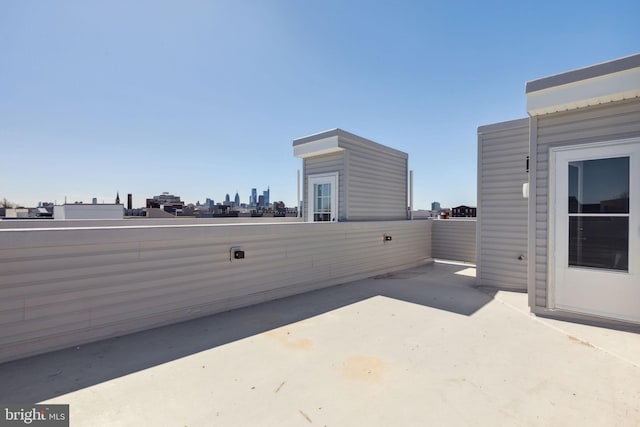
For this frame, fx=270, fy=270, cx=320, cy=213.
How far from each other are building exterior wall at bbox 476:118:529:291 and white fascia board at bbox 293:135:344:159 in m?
2.99

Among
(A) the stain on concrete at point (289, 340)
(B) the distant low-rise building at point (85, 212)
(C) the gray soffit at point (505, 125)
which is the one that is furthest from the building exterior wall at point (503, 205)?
(B) the distant low-rise building at point (85, 212)

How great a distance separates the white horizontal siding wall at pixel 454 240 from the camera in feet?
25.2

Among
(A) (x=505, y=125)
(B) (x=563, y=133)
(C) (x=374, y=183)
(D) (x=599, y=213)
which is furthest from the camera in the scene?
(C) (x=374, y=183)

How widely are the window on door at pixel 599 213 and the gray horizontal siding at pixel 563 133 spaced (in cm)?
27

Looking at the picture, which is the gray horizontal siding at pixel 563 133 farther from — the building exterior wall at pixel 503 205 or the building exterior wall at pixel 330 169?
the building exterior wall at pixel 330 169

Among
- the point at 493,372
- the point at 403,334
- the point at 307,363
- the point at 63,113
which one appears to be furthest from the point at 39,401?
the point at 63,113

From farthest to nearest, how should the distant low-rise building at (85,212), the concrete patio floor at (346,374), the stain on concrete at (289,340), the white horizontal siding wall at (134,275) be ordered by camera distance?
the distant low-rise building at (85,212) → the stain on concrete at (289,340) → the white horizontal siding wall at (134,275) → the concrete patio floor at (346,374)

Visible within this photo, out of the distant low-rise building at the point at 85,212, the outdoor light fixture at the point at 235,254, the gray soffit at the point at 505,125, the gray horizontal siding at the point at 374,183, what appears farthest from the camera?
the distant low-rise building at the point at 85,212

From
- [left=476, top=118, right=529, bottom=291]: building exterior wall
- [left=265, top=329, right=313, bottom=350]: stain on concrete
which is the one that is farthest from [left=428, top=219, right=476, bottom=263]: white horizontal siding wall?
[left=265, top=329, right=313, bottom=350]: stain on concrete

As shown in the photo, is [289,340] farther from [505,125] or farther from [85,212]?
[85,212]

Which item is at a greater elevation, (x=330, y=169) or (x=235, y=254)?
(x=330, y=169)

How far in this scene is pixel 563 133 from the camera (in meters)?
3.52

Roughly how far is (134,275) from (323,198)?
15.0ft

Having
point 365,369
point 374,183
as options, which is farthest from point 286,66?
point 365,369
